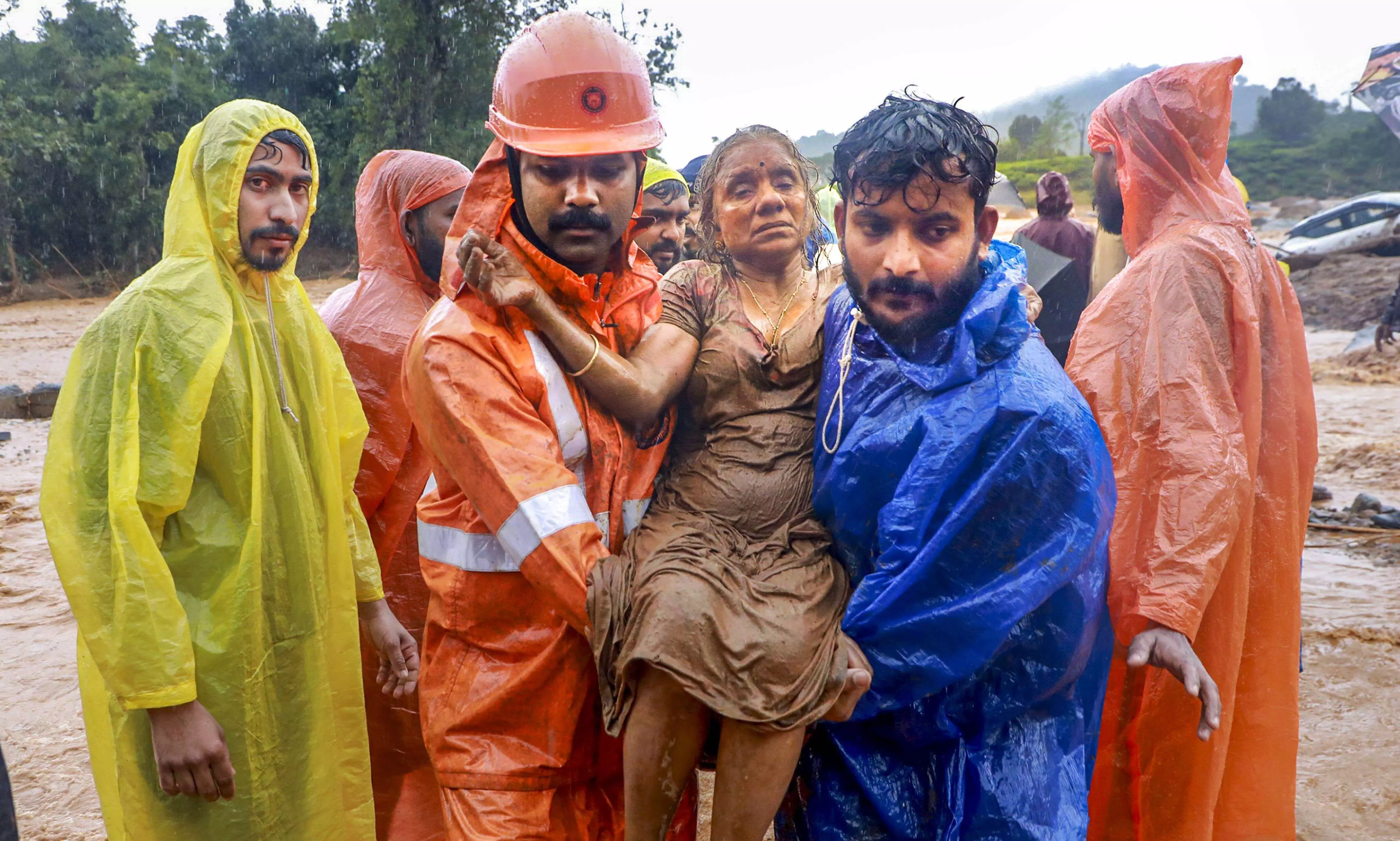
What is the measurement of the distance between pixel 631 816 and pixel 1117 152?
2.47 meters

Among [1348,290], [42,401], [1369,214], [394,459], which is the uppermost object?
[394,459]

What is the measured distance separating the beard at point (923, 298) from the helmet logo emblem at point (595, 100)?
573 mm

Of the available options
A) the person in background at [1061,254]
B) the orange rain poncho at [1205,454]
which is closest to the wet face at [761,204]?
the orange rain poncho at [1205,454]

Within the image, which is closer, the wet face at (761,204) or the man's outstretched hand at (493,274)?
the man's outstretched hand at (493,274)

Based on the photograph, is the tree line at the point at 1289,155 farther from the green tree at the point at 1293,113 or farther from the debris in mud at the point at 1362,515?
the debris in mud at the point at 1362,515

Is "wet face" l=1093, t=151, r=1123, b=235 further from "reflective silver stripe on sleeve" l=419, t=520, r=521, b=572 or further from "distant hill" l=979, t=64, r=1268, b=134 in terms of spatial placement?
"distant hill" l=979, t=64, r=1268, b=134

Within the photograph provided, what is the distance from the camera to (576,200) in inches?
77.9

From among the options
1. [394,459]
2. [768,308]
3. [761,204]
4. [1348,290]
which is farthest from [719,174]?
[1348,290]

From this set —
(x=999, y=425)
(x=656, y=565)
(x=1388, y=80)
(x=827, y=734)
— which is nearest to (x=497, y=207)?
(x=656, y=565)

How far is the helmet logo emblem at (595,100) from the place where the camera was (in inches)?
77.7

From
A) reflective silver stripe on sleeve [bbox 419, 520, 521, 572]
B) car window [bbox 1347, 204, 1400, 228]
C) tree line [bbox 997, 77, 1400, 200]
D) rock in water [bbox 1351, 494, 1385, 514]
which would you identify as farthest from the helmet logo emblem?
tree line [bbox 997, 77, 1400, 200]

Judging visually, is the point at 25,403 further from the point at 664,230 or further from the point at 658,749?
the point at 658,749

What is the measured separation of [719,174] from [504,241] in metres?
0.58

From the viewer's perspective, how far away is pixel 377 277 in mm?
3254
